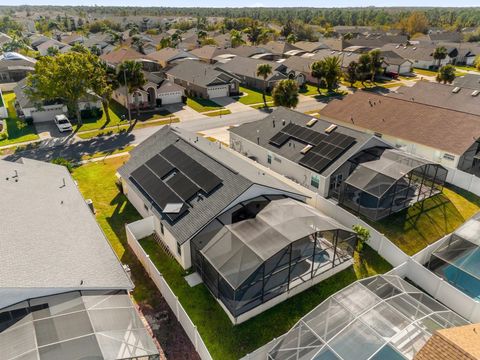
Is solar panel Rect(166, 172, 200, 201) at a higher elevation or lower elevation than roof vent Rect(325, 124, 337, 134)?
lower

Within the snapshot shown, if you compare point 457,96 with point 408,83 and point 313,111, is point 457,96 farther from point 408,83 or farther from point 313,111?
point 408,83

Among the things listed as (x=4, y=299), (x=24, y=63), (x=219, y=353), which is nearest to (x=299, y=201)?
(x=219, y=353)

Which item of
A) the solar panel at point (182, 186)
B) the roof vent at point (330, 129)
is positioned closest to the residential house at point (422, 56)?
the roof vent at point (330, 129)

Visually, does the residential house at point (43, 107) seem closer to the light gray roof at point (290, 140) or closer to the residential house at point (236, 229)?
the light gray roof at point (290, 140)

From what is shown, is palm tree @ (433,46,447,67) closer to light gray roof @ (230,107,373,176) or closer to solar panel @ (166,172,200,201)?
light gray roof @ (230,107,373,176)

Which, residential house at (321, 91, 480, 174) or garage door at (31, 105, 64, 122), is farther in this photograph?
garage door at (31, 105, 64, 122)

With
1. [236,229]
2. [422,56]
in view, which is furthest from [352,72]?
[236,229]

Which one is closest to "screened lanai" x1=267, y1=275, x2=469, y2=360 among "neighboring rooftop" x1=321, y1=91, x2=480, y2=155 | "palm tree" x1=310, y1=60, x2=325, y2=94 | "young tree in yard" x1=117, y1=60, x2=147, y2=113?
"neighboring rooftop" x1=321, y1=91, x2=480, y2=155
